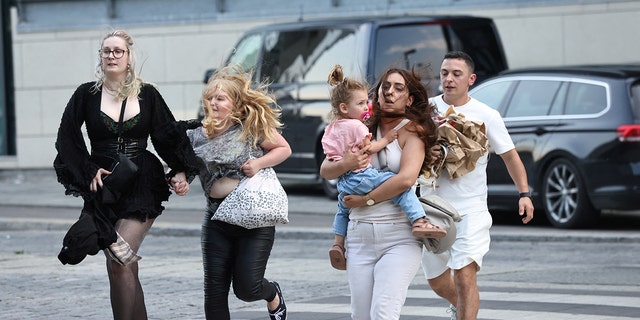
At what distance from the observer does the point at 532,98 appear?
14180 mm

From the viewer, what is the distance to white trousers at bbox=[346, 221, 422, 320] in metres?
6.28

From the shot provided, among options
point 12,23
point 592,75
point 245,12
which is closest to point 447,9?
point 245,12

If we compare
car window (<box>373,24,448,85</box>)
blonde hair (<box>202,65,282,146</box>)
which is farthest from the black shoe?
car window (<box>373,24,448,85</box>)

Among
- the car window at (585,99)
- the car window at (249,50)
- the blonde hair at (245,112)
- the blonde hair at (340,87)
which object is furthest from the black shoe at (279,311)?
the car window at (249,50)

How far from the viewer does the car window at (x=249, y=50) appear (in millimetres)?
17484

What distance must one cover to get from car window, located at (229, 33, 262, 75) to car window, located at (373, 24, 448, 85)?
6.24 feet

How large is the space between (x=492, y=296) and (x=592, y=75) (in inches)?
182

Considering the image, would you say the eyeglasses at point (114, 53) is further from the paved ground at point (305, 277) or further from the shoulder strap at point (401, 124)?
the paved ground at point (305, 277)

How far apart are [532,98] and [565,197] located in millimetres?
1141

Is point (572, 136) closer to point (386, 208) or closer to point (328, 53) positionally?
point (328, 53)

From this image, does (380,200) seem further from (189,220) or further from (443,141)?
(189,220)

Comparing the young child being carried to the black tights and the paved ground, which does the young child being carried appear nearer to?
the black tights

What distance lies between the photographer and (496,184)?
1424cm

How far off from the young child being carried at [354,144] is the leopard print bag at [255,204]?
59 cm
